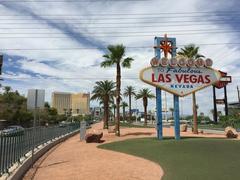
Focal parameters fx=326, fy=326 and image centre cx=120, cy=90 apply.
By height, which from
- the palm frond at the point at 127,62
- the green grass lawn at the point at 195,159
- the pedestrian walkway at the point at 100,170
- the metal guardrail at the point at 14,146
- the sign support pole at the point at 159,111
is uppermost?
the palm frond at the point at 127,62

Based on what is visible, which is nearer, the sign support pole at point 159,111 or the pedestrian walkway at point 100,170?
the pedestrian walkway at point 100,170

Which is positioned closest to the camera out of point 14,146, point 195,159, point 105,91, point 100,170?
point 100,170

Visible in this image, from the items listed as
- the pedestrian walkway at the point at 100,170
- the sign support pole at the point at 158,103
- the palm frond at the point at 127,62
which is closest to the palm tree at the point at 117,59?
the palm frond at the point at 127,62

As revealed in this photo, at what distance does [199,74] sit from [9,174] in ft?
59.4

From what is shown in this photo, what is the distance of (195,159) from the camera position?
14.0m

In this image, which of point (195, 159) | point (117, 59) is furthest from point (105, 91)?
point (195, 159)

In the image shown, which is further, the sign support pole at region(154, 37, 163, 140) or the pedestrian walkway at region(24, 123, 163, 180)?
the sign support pole at region(154, 37, 163, 140)

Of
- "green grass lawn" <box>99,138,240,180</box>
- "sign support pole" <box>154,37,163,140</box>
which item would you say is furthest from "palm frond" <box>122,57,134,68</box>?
"green grass lawn" <box>99,138,240,180</box>

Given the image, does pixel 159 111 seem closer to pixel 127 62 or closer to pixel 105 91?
pixel 127 62

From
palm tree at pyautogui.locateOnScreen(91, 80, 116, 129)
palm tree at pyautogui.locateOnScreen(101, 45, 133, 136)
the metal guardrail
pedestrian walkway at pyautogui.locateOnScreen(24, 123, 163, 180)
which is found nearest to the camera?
the metal guardrail

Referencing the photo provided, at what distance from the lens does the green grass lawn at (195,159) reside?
10.8 meters

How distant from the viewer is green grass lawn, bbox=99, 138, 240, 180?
426 inches

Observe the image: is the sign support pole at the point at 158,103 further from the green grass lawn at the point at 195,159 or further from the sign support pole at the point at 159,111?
the green grass lawn at the point at 195,159

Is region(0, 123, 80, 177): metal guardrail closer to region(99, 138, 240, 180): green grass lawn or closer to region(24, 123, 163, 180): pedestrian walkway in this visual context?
region(24, 123, 163, 180): pedestrian walkway
